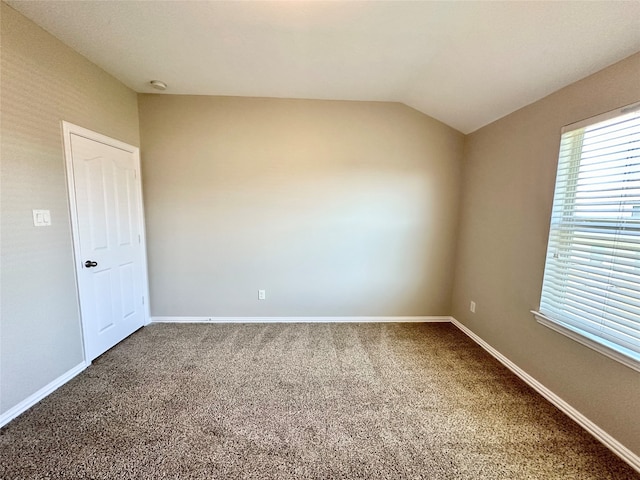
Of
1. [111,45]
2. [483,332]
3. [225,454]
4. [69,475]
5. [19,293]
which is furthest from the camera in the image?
[483,332]

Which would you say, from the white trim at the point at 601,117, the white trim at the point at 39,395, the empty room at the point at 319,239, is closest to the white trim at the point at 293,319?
the empty room at the point at 319,239

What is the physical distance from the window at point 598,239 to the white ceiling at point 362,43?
1.52 ft

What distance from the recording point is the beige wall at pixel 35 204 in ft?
5.31

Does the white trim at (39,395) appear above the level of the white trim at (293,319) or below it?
below

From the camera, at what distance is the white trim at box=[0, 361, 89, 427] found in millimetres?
1634

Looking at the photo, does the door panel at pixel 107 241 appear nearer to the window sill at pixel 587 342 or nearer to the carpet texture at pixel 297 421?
the carpet texture at pixel 297 421

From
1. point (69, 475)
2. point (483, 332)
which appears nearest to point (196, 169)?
point (69, 475)

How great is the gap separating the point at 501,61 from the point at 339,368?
106 inches

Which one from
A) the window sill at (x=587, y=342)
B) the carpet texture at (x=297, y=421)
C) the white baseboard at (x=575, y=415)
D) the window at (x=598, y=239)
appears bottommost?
the carpet texture at (x=297, y=421)

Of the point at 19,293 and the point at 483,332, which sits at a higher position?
the point at 19,293

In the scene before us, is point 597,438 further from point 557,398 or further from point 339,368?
point 339,368

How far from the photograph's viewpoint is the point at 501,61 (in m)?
1.83

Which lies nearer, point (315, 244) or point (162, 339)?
point (162, 339)

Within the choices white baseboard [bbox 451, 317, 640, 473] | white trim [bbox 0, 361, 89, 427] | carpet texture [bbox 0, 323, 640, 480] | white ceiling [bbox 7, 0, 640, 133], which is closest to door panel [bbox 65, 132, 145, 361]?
white trim [bbox 0, 361, 89, 427]
